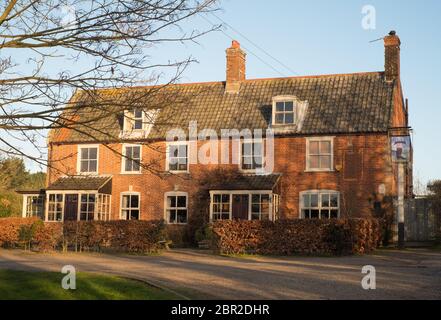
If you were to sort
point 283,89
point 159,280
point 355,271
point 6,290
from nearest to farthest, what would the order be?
point 6,290, point 159,280, point 355,271, point 283,89

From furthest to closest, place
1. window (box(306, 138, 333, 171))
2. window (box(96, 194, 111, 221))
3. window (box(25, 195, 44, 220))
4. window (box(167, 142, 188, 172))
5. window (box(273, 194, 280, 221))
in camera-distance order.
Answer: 1. window (box(25, 195, 44, 220))
2. window (box(167, 142, 188, 172))
3. window (box(96, 194, 111, 221))
4. window (box(306, 138, 333, 171))
5. window (box(273, 194, 280, 221))

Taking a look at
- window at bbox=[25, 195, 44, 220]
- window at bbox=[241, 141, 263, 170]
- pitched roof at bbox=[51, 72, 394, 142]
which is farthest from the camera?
window at bbox=[25, 195, 44, 220]

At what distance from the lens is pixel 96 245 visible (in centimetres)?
2756

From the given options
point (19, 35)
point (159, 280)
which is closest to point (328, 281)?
point (159, 280)

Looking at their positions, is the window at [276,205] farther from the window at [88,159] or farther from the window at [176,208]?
the window at [88,159]

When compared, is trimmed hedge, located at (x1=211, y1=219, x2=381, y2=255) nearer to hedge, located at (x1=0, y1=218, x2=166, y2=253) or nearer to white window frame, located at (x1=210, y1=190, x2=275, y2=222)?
hedge, located at (x1=0, y1=218, x2=166, y2=253)

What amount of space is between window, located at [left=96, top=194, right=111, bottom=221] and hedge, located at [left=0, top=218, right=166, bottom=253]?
4.36 m

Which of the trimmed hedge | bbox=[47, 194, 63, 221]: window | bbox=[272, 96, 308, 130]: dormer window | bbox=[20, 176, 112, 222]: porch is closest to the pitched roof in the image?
bbox=[272, 96, 308, 130]: dormer window

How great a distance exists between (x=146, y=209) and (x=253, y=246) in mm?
10579

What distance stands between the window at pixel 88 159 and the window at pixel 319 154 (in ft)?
39.5

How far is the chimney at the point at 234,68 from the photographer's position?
3569 centimetres

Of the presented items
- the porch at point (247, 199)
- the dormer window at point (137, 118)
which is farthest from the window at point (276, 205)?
the dormer window at point (137, 118)

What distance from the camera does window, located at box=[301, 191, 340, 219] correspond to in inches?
1224
